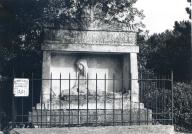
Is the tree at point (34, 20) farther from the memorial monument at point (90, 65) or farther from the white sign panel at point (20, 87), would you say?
the white sign panel at point (20, 87)

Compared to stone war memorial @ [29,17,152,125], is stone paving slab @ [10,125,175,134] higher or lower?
lower

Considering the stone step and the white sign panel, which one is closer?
the white sign panel

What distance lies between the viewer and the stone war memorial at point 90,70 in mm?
10906

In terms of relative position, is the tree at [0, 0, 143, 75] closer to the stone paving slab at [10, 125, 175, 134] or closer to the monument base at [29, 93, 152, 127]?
the monument base at [29, 93, 152, 127]

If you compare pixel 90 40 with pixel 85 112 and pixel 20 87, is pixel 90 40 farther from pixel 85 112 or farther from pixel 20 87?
pixel 20 87

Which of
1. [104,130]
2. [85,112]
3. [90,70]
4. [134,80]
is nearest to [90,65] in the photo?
[90,70]

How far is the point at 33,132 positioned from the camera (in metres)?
8.71

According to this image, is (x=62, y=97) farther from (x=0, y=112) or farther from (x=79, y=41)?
(x=0, y=112)

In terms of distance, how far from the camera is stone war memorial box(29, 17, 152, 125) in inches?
429

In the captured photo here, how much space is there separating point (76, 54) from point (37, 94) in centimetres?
267

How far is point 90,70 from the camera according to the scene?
41.3 ft

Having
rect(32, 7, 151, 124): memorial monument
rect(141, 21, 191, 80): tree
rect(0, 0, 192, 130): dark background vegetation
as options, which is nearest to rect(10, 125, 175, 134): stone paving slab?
rect(32, 7, 151, 124): memorial monument

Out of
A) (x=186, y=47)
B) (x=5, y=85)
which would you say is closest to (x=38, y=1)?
(x=5, y=85)

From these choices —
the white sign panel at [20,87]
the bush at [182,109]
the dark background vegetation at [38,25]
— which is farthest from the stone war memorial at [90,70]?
the bush at [182,109]
